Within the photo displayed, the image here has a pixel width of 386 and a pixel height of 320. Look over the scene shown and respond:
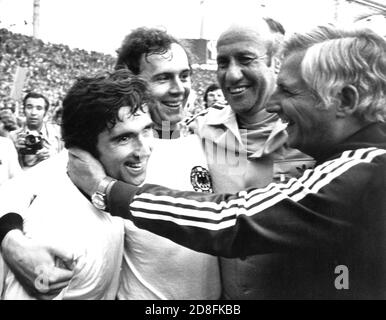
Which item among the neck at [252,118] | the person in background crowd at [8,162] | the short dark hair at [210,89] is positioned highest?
the short dark hair at [210,89]

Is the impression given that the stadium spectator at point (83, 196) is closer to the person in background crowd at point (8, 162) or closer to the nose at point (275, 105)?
the person in background crowd at point (8, 162)

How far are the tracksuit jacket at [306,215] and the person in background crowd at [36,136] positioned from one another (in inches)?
21.6

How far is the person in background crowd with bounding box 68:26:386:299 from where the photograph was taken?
3.99 ft

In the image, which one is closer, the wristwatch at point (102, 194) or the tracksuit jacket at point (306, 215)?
the tracksuit jacket at point (306, 215)

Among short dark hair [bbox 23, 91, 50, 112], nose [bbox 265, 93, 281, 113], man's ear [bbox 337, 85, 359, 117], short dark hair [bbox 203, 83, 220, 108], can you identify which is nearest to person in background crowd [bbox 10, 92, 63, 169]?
short dark hair [bbox 23, 91, 50, 112]

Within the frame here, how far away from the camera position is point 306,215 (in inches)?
47.8

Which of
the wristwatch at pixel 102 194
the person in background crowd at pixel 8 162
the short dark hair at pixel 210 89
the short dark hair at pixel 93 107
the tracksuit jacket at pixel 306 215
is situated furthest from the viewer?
the short dark hair at pixel 210 89

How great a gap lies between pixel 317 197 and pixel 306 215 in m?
0.05

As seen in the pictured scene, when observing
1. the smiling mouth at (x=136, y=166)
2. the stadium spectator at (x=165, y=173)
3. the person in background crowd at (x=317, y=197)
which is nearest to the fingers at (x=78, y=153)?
the person in background crowd at (x=317, y=197)

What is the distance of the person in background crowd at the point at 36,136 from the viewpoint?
177 centimetres

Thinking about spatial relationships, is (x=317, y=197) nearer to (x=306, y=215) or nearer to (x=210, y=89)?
(x=306, y=215)

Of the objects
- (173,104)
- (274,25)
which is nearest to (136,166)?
(173,104)

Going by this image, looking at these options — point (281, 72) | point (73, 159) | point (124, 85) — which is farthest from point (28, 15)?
point (281, 72)
